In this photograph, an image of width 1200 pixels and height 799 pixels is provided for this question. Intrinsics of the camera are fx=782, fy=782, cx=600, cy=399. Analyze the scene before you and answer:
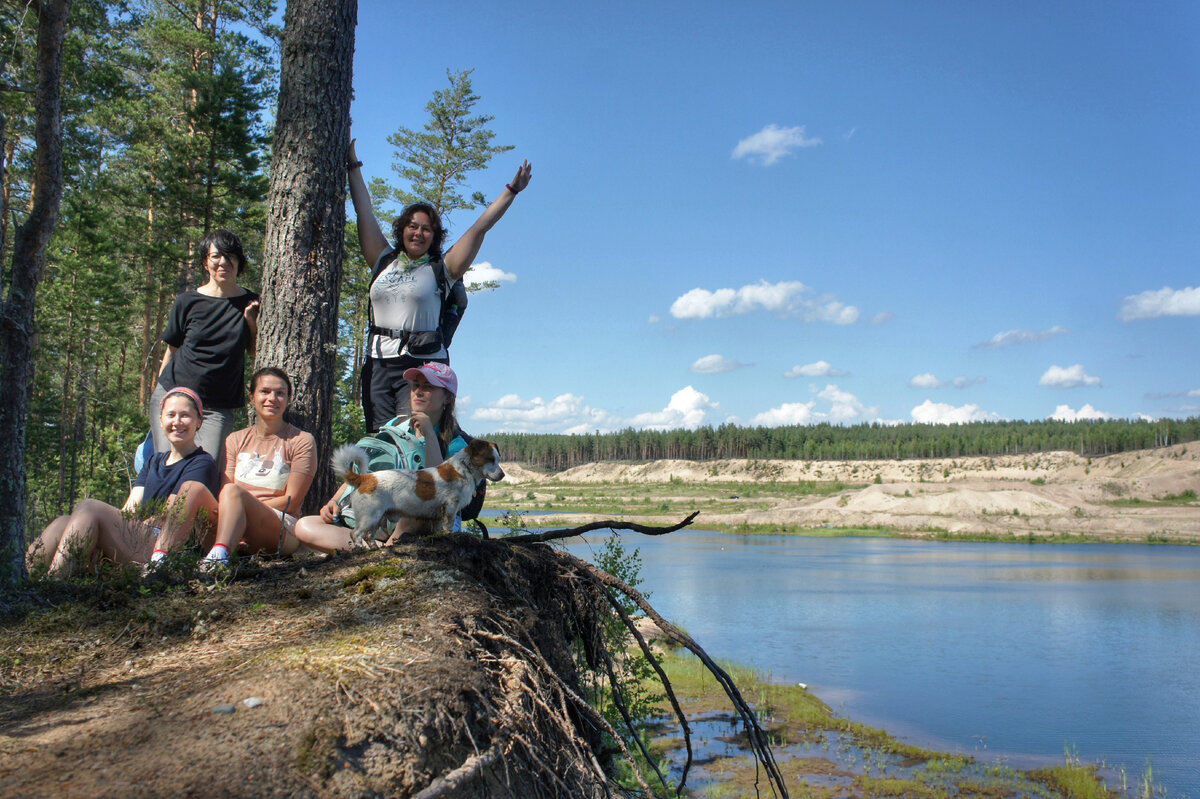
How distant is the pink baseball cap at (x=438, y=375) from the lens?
4.19m

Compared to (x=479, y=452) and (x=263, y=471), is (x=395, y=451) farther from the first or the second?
(x=263, y=471)

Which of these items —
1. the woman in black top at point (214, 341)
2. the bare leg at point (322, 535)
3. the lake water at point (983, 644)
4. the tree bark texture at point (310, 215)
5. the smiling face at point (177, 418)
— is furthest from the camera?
the lake water at point (983, 644)

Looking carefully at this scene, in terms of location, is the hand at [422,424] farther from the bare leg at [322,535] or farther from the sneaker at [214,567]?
the sneaker at [214,567]

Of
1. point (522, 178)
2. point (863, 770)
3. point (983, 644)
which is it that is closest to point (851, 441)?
point (983, 644)

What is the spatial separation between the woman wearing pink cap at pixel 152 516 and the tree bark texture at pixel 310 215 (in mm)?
797

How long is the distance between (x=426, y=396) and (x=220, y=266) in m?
1.86

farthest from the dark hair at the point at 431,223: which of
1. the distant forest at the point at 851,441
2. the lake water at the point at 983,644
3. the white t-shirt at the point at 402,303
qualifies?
the distant forest at the point at 851,441

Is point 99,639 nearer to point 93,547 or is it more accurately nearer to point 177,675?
point 177,675

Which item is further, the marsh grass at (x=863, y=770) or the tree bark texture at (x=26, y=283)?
the marsh grass at (x=863, y=770)

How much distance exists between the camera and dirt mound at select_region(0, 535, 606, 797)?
206cm

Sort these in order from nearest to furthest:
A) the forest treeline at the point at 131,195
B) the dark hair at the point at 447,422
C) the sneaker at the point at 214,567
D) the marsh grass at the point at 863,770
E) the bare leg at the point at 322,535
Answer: the sneaker at the point at 214,567 < the bare leg at the point at 322,535 < the dark hair at the point at 447,422 < the marsh grass at the point at 863,770 < the forest treeline at the point at 131,195

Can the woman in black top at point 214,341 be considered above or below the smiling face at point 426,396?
above

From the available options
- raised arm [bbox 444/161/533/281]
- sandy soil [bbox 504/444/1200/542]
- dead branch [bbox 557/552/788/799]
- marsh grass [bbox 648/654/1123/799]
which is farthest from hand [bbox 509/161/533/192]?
sandy soil [bbox 504/444/1200/542]

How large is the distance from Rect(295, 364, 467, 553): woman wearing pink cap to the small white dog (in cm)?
30
